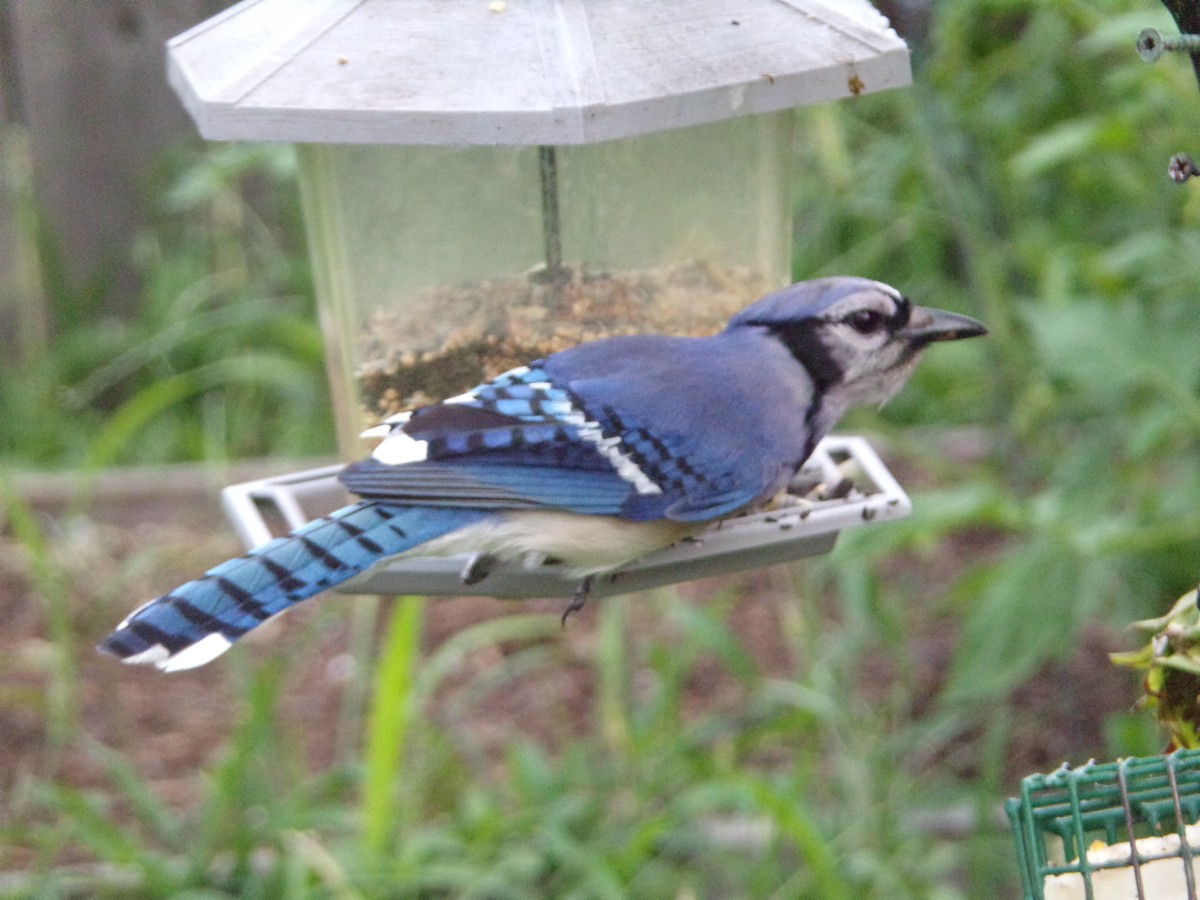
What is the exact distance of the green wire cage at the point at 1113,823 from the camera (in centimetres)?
154

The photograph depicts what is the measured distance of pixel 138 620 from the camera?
5.77 ft

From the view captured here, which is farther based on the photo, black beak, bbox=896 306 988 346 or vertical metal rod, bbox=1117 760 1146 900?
black beak, bbox=896 306 988 346

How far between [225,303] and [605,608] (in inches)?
89.6

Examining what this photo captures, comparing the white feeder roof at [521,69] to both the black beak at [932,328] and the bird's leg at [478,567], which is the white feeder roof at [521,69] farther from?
the bird's leg at [478,567]

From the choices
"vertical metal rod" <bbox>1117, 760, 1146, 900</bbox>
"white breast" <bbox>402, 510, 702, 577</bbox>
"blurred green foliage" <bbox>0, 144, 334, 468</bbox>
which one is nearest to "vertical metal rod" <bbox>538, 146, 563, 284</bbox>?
"white breast" <bbox>402, 510, 702, 577</bbox>

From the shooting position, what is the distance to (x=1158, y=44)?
1.38m

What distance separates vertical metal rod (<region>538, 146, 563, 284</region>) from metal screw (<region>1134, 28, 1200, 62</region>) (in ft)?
3.09

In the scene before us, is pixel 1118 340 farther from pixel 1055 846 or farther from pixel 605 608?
pixel 605 608

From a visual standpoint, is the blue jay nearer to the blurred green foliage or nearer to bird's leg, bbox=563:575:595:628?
bird's leg, bbox=563:575:595:628

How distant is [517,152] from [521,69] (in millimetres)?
316

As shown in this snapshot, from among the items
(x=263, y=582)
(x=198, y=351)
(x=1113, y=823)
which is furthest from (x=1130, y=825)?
(x=198, y=351)

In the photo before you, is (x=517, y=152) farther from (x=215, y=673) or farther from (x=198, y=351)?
(x=198, y=351)

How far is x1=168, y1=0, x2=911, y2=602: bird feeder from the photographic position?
72.7 inches

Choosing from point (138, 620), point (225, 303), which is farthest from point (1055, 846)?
point (225, 303)
